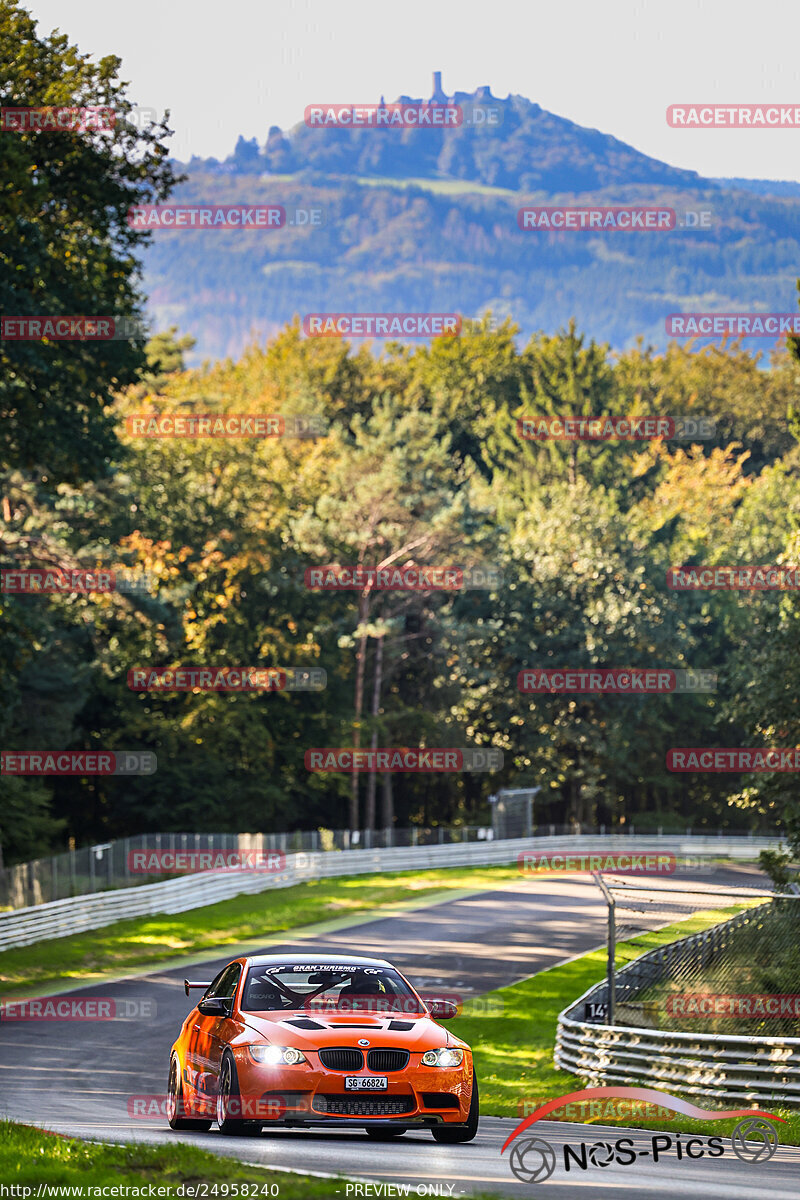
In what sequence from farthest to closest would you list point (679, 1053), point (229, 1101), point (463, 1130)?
point (679, 1053) < point (463, 1130) < point (229, 1101)

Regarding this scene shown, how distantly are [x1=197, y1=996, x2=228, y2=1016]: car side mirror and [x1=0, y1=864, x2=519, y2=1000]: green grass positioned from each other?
1736 centimetres

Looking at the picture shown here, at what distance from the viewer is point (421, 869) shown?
5375 cm

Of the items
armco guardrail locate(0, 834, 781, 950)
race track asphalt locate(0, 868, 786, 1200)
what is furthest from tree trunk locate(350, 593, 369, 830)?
race track asphalt locate(0, 868, 786, 1200)

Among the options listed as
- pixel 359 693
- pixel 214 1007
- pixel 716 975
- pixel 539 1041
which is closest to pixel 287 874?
pixel 359 693

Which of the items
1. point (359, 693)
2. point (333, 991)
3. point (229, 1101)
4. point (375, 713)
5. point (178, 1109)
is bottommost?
point (178, 1109)

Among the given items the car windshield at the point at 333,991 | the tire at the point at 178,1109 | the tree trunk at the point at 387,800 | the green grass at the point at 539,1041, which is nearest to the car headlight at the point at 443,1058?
the car windshield at the point at 333,991

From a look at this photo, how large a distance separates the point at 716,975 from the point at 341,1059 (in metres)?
12.3

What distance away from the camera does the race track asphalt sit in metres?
9.60

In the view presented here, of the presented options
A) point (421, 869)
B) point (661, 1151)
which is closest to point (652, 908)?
point (661, 1151)

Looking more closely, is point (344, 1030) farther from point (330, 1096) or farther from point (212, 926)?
point (212, 926)

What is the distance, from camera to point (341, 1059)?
10.3 meters

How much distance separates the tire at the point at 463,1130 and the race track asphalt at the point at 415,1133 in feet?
0.44

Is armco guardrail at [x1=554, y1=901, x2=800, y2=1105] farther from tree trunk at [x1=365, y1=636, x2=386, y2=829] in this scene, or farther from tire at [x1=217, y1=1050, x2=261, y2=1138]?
tree trunk at [x1=365, y1=636, x2=386, y2=829]

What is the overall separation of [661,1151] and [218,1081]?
3.90 metres
